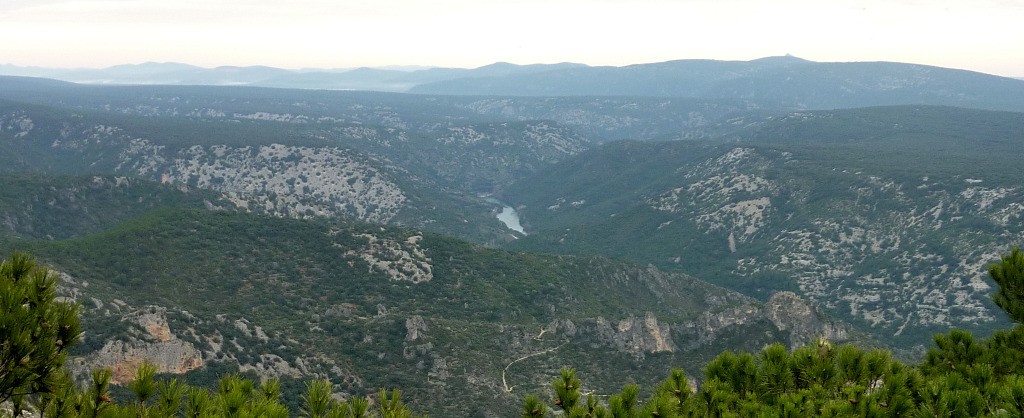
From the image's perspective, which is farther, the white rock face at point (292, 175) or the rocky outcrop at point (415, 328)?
the white rock face at point (292, 175)

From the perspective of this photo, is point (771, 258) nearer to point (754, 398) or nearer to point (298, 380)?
point (298, 380)

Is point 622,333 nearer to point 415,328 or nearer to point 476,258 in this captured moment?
point 415,328

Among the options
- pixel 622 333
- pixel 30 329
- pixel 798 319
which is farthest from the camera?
pixel 798 319

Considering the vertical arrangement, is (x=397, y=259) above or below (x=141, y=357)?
below

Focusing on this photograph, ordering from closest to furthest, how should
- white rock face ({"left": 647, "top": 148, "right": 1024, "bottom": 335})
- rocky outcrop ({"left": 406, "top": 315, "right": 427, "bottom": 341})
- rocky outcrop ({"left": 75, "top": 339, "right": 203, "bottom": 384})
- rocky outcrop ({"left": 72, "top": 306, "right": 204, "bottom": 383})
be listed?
rocky outcrop ({"left": 75, "top": 339, "right": 203, "bottom": 384})
rocky outcrop ({"left": 72, "top": 306, "right": 204, "bottom": 383})
rocky outcrop ({"left": 406, "top": 315, "right": 427, "bottom": 341})
white rock face ({"left": 647, "top": 148, "right": 1024, "bottom": 335})

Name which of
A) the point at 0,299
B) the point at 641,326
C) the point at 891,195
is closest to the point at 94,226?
the point at 641,326

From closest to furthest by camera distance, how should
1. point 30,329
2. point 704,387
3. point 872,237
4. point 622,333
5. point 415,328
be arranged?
1. point 30,329
2. point 704,387
3. point 415,328
4. point 622,333
5. point 872,237

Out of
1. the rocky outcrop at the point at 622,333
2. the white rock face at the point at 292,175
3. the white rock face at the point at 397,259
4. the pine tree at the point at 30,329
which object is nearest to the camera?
the pine tree at the point at 30,329

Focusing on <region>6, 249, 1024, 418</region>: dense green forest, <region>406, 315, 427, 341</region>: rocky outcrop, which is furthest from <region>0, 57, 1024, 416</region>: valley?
<region>6, 249, 1024, 418</region>: dense green forest

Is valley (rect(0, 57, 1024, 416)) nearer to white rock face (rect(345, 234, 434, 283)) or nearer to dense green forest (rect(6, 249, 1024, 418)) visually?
white rock face (rect(345, 234, 434, 283))

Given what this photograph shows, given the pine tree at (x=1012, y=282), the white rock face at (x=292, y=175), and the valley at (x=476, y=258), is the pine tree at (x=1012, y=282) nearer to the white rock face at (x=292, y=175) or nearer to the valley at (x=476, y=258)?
the valley at (x=476, y=258)

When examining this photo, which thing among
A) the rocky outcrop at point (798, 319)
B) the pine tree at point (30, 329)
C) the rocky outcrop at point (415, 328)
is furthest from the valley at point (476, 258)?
the pine tree at point (30, 329)

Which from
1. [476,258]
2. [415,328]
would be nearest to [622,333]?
[415,328]
